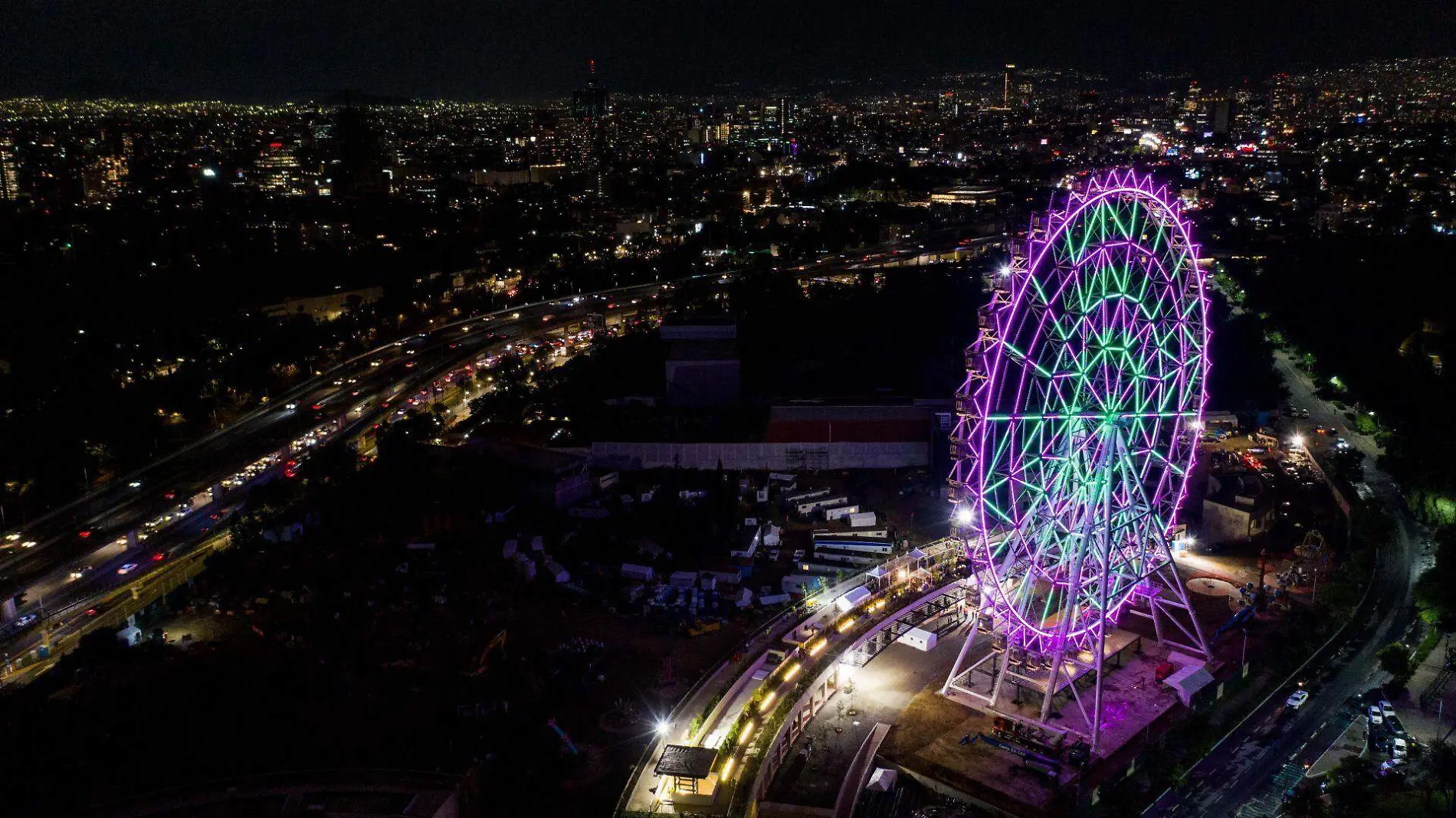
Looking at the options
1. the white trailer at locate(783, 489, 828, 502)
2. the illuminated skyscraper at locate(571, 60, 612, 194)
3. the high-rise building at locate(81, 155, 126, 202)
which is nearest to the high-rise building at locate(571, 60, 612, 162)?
the illuminated skyscraper at locate(571, 60, 612, 194)


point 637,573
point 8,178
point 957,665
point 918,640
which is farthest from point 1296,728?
point 8,178

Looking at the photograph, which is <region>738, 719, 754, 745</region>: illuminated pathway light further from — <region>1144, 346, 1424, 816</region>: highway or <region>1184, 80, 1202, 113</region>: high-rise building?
<region>1184, 80, 1202, 113</region>: high-rise building

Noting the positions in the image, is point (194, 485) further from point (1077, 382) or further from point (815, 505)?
point (1077, 382)

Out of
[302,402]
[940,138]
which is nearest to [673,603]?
[302,402]

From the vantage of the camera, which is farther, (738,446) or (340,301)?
(340,301)

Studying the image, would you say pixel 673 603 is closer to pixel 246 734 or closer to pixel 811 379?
pixel 246 734

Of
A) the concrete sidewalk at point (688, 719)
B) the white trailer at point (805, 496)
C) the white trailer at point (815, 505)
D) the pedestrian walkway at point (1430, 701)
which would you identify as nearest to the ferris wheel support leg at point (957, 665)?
the concrete sidewalk at point (688, 719)
